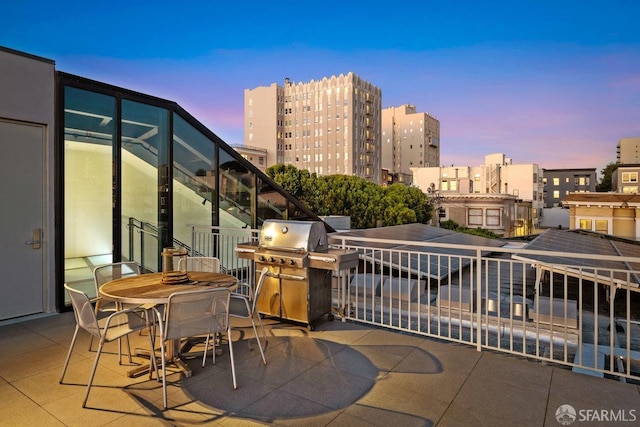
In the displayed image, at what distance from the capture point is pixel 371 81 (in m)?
71.0

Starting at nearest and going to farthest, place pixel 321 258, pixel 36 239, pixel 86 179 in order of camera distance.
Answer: pixel 321 258
pixel 36 239
pixel 86 179

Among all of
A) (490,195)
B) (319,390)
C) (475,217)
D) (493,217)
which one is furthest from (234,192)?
(475,217)

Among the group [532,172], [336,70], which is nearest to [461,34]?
[532,172]

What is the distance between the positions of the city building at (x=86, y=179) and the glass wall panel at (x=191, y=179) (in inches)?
0.8

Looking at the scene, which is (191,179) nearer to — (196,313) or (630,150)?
(196,313)

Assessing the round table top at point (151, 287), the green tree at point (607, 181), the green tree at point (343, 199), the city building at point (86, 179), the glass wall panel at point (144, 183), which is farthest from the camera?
the green tree at point (607, 181)

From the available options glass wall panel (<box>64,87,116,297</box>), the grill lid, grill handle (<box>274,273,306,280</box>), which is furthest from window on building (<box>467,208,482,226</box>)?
glass wall panel (<box>64,87,116,297</box>)

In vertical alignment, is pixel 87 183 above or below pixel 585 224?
above

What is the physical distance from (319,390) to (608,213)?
37.8 meters

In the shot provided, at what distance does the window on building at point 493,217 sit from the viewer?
43.4 m

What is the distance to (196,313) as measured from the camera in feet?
8.91

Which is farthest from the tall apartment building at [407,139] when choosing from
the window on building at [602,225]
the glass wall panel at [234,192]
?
the glass wall panel at [234,192]

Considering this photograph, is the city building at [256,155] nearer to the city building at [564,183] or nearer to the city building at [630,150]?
the city building at [564,183]

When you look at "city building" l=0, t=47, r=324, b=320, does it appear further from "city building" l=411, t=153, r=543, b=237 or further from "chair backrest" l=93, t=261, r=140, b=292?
"city building" l=411, t=153, r=543, b=237
